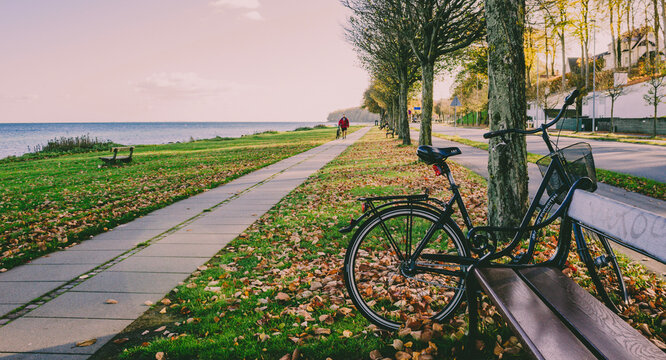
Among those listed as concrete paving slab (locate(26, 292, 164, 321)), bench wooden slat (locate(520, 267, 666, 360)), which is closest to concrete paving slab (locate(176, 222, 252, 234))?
concrete paving slab (locate(26, 292, 164, 321))

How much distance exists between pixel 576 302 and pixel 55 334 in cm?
394

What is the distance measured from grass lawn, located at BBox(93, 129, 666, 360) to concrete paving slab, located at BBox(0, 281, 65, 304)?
1439 millimetres

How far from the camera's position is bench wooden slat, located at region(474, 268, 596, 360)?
6.35 feet

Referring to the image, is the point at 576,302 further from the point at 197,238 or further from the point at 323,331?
the point at 197,238

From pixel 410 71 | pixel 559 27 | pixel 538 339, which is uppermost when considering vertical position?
pixel 410 71

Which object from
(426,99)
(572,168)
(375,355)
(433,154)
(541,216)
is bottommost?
(375,355)

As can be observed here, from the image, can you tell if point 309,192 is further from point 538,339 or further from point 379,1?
point 379,1

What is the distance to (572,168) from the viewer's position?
313 cm

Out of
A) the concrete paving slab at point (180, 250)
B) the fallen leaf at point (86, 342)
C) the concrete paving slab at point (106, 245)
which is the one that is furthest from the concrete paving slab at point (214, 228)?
the fallen leaf at point (86, 342)

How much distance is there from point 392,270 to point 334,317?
0.87m

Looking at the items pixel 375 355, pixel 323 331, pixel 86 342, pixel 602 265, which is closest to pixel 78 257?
pixel 86 342

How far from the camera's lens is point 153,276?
4.60 m

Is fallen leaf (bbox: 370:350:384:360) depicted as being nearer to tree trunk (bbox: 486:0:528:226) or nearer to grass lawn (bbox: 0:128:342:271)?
tree trunk (bbox: 486:0:528:226)

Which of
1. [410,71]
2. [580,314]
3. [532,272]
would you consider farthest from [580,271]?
[410,71]
